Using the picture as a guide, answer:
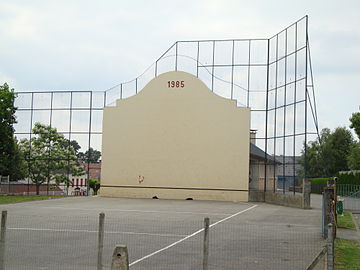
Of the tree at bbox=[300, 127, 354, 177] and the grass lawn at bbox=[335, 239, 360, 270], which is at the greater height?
the tree at bbox=[300, 127, 354, 177]

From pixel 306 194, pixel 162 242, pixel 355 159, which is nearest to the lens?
pixel 162 242

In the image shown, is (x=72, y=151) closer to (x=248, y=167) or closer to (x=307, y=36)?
(x=248, y=167)

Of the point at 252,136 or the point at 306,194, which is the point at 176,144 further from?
the point at 306,194

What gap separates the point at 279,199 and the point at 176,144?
999cm

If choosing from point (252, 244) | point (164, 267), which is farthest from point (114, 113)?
point (164, 267)

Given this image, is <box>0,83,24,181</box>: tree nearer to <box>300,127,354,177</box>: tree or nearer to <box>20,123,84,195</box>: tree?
<box>20,123,84,195</box>: tree

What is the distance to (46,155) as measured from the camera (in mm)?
47031

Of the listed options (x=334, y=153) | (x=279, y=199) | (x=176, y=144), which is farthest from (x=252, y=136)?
(x=334, y=153)

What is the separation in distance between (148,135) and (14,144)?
16007 millimetres

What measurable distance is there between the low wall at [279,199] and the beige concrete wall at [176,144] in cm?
81

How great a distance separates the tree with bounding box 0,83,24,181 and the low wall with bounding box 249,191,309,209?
23158 millimetres

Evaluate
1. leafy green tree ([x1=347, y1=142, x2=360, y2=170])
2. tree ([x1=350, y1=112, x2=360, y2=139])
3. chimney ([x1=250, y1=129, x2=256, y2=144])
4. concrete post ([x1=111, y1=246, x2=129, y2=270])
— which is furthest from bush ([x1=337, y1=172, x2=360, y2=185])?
concrete post ([x1=111, y1=246, x2=129, y2=270])

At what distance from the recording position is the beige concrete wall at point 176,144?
41031 millimetres

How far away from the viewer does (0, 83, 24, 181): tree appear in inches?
1863
